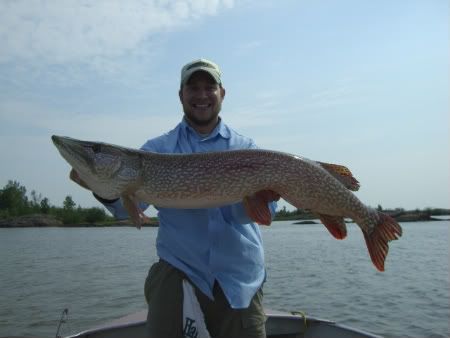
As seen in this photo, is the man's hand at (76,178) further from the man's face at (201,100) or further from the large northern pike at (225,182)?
the man's face at (201,100)

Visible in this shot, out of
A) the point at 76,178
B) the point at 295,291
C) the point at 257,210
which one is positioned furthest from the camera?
the point at 295,291

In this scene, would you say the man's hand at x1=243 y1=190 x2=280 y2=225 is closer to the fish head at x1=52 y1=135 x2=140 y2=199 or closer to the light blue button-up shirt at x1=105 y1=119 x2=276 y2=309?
the light blue button-up shirt at x1=105 y1=119 x2=276 y2=309

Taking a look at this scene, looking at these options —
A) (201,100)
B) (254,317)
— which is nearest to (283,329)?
(254,317)

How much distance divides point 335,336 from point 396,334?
4.40 metres

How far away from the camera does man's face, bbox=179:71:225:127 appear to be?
377cm

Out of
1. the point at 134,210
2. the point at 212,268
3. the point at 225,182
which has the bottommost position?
the point at 212,268

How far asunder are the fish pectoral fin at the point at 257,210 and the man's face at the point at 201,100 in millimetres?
795

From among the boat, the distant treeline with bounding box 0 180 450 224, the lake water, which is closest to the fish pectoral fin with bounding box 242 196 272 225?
the boat

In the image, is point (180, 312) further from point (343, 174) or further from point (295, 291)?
point (295, 291)

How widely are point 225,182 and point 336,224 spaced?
0.97m

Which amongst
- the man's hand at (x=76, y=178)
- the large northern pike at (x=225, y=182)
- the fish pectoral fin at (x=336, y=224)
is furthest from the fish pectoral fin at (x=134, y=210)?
the fish pectoral fin at (x=336, y=224)

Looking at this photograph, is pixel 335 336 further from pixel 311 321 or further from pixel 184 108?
pixel 184 108

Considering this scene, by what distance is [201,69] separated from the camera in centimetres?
376

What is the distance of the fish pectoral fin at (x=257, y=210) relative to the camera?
3350mm
